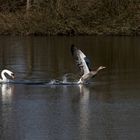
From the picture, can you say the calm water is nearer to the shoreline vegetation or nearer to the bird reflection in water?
the bird reflection in water

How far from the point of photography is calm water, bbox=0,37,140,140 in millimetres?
13531

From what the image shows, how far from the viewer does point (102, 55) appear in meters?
32.4

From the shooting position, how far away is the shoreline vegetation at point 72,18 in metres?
49.9

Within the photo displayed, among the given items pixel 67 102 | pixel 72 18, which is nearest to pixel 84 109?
pixel 67 102

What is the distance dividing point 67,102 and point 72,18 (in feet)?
114

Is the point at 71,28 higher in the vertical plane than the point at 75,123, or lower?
higher

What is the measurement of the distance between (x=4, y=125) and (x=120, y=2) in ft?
135

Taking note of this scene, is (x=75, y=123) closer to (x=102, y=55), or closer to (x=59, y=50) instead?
(x=102, y=55)

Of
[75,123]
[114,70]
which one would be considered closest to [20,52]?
[114,70]

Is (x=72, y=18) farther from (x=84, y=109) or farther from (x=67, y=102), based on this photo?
(x=84, y=109)

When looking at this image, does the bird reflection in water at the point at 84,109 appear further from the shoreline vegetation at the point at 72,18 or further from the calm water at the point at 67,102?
the shoreline vegetation at the point at 72,18

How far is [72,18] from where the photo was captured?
2034 inches

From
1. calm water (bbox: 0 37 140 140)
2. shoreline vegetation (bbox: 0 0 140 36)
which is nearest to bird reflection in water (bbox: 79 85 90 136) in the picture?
calm water (bbox: 0 37 140 140)

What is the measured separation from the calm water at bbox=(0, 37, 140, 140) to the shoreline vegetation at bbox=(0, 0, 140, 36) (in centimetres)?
1887
